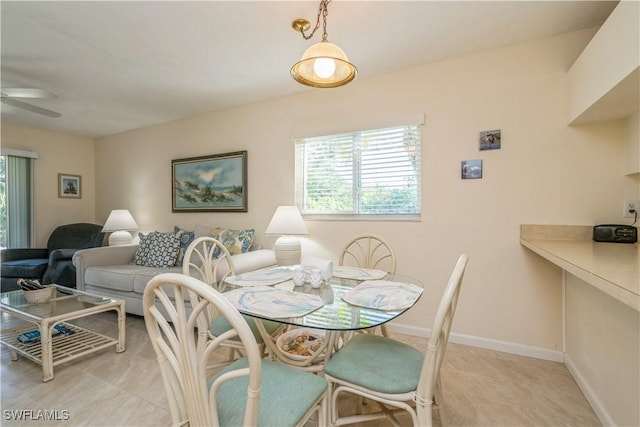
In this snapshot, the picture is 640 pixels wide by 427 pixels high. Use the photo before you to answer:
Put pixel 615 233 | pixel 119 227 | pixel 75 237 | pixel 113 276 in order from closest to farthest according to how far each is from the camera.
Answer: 1. pixel 615 233
2. pixel 113 276
3. pixel 119 227
4. pixel 75 237

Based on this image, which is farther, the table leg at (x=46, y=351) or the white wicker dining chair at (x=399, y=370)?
the table leg at (x=46, y=351)

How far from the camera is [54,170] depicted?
4.32 meters

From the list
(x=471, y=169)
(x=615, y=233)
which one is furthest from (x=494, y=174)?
(x=615, y=233)

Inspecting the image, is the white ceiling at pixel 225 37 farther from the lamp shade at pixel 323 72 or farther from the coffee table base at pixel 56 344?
the coffee table base at pixel 56 344

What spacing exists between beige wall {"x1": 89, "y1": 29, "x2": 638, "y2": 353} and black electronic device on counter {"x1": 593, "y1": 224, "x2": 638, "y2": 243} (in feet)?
0.51

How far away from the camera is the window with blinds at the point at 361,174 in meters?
2.55

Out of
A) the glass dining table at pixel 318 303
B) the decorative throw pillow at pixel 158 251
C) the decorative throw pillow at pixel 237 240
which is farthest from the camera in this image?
the decorative throw pillow at pixel 158 251

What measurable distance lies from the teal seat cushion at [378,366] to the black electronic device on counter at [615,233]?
4.97 ft

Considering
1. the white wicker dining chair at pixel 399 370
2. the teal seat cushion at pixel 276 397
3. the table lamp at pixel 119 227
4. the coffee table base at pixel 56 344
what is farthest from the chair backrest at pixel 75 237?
the white wicker dining chair at pixel 399 370

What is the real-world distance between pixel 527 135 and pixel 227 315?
240 cm

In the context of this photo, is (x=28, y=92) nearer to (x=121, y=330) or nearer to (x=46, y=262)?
(x=121, y=330)

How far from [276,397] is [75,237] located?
4.53 meters

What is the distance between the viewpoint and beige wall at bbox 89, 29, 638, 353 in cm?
199

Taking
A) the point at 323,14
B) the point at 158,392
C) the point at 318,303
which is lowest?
the point at 158,392
